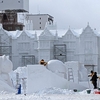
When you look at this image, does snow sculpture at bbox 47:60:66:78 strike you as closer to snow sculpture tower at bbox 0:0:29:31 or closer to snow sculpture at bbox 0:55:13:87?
snow sculpture at bbox 0:55:13:87

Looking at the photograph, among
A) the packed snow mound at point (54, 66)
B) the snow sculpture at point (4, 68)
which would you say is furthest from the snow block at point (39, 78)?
the snow sculpture at point (4, 68)

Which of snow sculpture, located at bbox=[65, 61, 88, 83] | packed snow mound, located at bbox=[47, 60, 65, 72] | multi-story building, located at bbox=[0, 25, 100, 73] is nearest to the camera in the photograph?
packed snow mound, located at bbox=[47, 60, 65, 72]

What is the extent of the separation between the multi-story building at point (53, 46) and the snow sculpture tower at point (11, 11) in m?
15.3

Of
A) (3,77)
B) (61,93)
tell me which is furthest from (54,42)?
(61,93)

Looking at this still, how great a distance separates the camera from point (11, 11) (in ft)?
307

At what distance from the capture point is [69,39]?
220 feet

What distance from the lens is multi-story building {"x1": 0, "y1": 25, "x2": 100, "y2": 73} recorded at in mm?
66125

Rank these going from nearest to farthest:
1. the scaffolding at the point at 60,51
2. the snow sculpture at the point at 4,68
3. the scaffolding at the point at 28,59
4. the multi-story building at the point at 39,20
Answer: the snow sculpture at the point at 4,68 → the scaffolding at the point at 60,51 → the scaffolding at the point at 28,59 → the multi-story building at the point at 39,20

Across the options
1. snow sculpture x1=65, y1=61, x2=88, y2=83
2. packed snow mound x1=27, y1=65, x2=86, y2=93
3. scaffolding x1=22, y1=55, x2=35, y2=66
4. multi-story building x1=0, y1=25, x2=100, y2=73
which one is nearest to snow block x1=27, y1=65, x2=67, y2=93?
packed snow mound x1=27, y1=65, x2=86, y2=93

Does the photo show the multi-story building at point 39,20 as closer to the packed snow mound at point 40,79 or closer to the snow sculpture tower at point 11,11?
the snow sculpture tower at point 11,11

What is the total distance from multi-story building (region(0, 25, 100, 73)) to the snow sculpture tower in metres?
15.3

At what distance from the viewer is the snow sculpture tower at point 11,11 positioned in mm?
83938

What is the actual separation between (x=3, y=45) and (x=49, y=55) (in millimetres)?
6946

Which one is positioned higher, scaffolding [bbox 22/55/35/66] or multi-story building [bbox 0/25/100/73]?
multi-story building [bbox 0/25/100/73]
